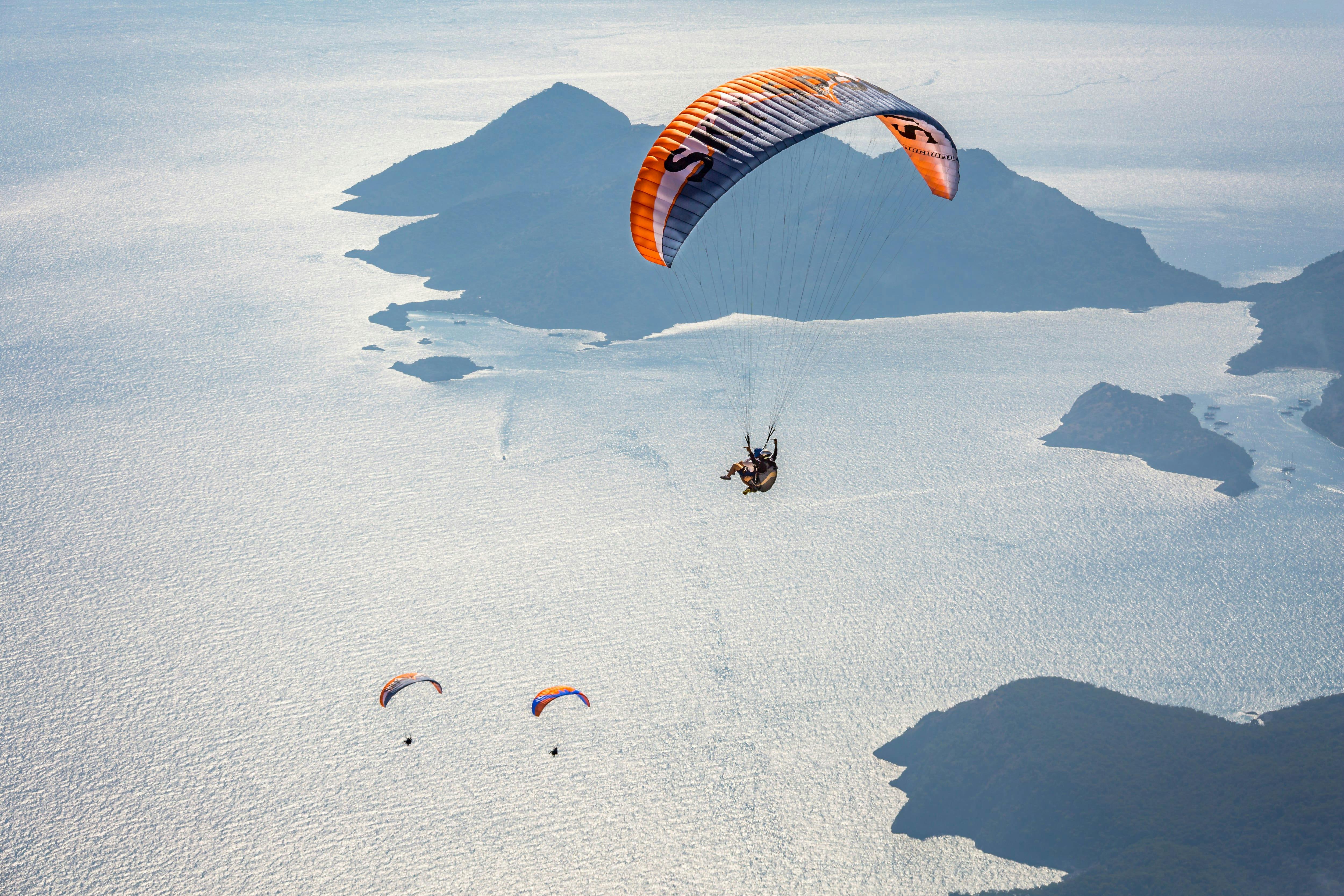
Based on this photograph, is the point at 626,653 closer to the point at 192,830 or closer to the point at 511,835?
the point at 511,835

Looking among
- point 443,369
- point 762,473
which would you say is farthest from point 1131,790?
point 443,369

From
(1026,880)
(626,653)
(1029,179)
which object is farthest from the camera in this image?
(1029,179)

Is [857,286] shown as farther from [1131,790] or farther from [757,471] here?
[757,471]

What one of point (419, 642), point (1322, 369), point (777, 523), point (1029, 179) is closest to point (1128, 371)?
point (1322, 369)

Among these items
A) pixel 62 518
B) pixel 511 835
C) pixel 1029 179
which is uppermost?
pixel 1029 179

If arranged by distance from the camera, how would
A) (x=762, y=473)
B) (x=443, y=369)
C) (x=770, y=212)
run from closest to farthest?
(x=762, y=473)
(x=443, y=369)
(x=770, y=212)

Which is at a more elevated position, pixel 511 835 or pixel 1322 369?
pixel 1322 369

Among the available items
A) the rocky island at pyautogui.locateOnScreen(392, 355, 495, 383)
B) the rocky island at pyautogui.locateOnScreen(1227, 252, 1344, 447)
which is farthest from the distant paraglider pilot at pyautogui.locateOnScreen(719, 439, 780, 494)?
the rocky island at pyautogui.locateOnScreen(1227, 252, 1344, 447)

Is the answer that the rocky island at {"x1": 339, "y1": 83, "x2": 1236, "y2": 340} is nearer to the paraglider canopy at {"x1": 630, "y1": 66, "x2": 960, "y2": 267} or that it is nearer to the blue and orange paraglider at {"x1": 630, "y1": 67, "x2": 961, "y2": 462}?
the blue and orange paraglider at {"x1": 630, "y1": 67, "x2": 961, "y2": 462}
